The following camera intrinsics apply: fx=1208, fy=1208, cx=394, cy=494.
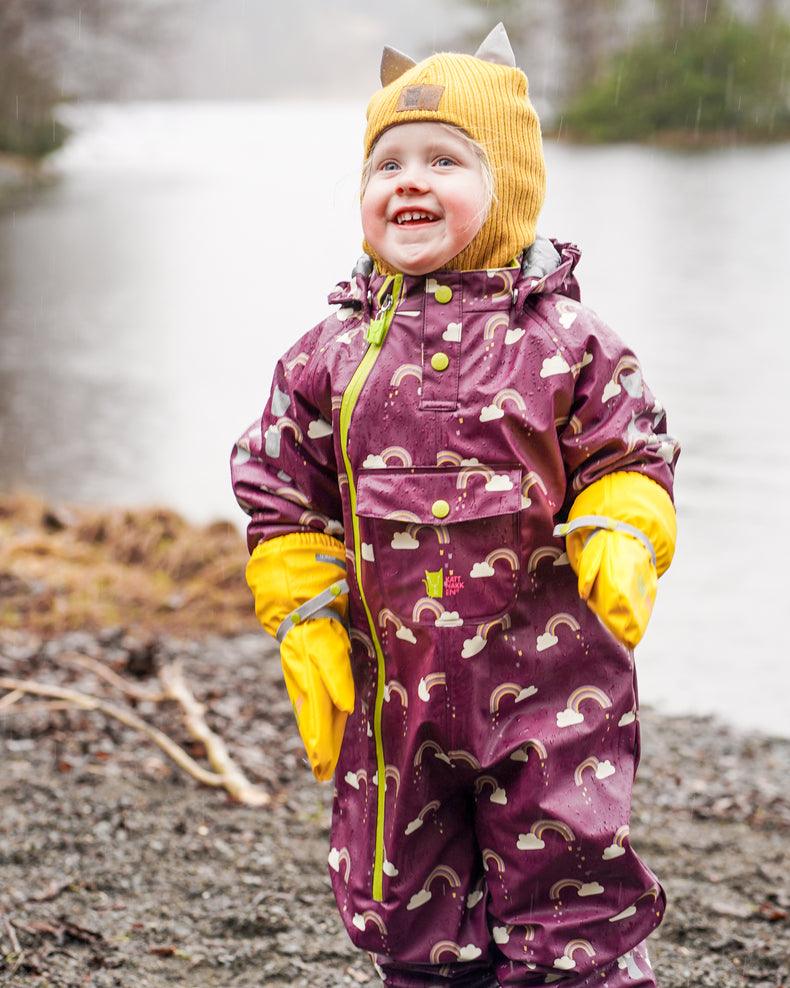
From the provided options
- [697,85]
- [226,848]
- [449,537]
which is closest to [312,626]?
[449,537]

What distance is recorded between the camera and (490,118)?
205 cm

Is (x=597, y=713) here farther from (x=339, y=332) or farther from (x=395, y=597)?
(x=339, y=332)

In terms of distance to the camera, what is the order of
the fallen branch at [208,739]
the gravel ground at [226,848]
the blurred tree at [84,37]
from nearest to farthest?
the gravel ground at [226,848] < the fallen branch at [208,739] < the blurred tree at [84,37]

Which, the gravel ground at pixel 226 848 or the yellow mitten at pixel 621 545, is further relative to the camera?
the gravel ground at pixel 226 848

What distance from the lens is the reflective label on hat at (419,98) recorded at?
2.03 meters

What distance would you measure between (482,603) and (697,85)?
3217cm

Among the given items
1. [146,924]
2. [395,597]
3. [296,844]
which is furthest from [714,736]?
[395,597]

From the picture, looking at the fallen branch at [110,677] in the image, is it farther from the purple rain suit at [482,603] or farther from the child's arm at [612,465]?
the child's arm at [612,465]

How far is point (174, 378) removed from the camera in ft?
38.9

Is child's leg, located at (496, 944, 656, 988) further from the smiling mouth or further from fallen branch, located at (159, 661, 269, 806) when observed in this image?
fallen branch, located at (159, 661, 269, 806)

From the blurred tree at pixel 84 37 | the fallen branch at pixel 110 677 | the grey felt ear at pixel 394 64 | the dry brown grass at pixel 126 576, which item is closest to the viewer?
the grey felt ear at pixel 394 64

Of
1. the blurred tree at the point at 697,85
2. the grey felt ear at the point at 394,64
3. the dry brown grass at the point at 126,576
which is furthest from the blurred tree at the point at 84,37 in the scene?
the blurred tree at the point at 697,85

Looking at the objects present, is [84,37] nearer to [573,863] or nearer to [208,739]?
[208,739]

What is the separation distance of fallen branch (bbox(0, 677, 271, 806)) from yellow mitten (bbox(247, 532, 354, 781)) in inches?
58.7
